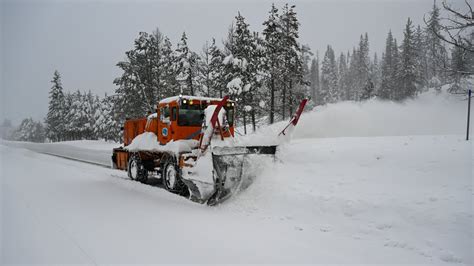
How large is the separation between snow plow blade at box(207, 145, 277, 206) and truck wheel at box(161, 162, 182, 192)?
1775mm

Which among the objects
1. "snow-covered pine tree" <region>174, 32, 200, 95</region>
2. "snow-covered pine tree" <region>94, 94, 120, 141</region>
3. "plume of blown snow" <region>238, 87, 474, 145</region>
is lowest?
"plume of blown snow" <region>238, 87, 474, 145</region>

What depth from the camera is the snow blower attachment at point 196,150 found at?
8203mm

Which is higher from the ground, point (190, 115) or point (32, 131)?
point (32, 131)

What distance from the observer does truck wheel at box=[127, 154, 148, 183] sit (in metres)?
12.2

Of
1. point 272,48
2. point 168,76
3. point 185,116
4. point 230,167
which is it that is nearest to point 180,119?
point 185,116

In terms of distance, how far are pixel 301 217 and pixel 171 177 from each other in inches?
199

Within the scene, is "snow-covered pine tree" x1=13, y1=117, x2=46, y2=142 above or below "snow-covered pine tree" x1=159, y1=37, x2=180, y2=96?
below

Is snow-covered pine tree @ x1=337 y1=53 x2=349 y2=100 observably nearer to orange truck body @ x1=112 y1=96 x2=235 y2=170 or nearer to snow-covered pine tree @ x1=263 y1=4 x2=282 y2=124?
snow-covered pine tree @ x1=263 y1=4 x2=282 y2=124

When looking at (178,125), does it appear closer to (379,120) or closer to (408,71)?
(379,120)

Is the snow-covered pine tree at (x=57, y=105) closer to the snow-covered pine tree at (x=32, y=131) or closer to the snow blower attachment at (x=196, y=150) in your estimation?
the snow-covered pine tree at (x=32, y=131)

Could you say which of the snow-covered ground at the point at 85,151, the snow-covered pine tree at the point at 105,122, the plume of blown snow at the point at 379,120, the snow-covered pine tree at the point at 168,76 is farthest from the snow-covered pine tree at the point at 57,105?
the plume of blown snow at the point at 379,120

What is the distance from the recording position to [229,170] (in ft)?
27.0

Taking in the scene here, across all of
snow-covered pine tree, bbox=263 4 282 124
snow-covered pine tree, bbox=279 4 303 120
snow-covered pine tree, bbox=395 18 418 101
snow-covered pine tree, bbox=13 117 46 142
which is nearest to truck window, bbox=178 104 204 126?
snow-covered pine tree, bbox=263 4 282 124

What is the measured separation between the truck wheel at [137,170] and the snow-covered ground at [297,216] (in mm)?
2352
